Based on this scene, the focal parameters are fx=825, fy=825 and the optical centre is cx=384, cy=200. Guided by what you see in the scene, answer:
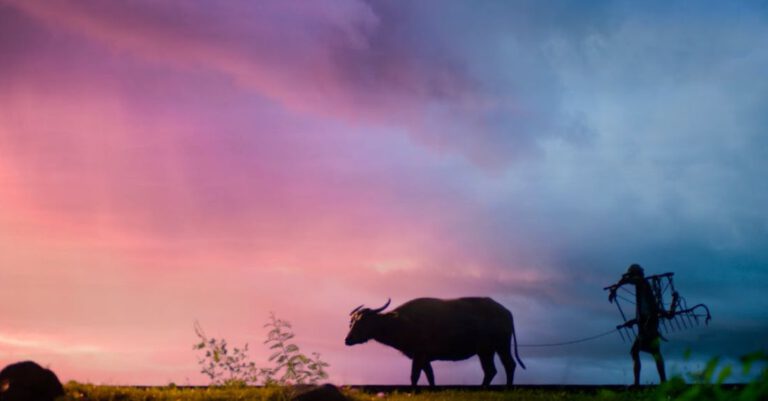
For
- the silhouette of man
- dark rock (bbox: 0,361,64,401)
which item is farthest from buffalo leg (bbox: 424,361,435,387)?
dark rock (bbox: 0,361,64,401)

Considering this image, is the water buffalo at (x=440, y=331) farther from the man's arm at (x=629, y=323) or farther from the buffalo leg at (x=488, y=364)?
the man's arm at (x=629, y=323)

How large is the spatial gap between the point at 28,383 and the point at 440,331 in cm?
1083

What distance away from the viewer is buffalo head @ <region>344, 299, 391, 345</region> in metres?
20.8

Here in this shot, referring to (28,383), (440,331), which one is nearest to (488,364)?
(440,331)

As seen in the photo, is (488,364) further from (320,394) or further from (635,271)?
(320,394)

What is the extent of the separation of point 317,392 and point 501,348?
963 cm

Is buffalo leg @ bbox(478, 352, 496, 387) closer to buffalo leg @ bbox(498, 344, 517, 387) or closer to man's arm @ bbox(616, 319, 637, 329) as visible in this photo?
buffalo leg @ bbox(498, 344, 517, 387)

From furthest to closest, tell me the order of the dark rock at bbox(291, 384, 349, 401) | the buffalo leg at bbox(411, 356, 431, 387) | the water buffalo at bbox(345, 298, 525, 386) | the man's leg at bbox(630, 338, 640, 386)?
the water buffalo at bbox(345, 298, 525, 386) < the buffalo leg at bbox(411, 356, 431, 387) < the man's leg at bbox(630, 338, 640, 386) < the dark rock at bbox(291, 384, 349, 401)

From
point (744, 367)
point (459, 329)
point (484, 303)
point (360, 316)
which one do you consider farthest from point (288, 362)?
point (744, 367)

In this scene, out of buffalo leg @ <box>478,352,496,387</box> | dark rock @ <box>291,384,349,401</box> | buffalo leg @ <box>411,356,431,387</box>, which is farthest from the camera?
buffalo leg @ <box>478,352,496,387</box>

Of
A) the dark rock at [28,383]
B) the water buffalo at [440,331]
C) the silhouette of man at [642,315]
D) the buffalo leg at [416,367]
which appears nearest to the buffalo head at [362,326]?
the water buffalo at [440,331]

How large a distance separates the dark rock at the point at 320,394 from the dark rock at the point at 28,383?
4.05 metres

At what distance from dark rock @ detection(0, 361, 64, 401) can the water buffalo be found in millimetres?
8390

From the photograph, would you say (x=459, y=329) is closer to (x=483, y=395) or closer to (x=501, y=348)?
(x=501, y=348)
